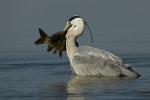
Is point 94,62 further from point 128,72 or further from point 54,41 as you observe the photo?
point 54,41

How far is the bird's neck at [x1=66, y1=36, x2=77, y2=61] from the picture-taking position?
19.4 meters

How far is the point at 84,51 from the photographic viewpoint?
747 inches

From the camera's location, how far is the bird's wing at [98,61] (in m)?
18.2

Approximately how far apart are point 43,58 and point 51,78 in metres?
3.74

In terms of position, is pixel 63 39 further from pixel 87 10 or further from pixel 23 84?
pixel 87 10

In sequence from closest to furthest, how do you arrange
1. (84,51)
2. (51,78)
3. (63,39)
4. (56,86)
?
1. (56,86)
2. (51,78)
3. (84,51)
4. (63,39)

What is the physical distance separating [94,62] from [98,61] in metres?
0.11

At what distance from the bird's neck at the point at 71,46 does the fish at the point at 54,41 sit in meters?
0.25

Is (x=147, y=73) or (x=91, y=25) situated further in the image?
(x=91, y=25)

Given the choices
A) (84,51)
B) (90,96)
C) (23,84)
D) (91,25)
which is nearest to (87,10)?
(91,25)

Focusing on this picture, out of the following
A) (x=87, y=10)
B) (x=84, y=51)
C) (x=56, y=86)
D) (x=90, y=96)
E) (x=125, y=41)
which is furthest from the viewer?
(x=87, y=10)

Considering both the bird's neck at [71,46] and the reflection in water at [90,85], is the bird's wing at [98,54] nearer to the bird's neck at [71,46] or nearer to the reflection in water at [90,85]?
the bird's neck at [71,46]

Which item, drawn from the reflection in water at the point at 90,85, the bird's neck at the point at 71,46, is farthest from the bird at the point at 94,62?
the reflection in water at the point at 90,85

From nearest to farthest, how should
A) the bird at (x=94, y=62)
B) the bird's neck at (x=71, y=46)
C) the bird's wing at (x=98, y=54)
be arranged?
1. the bird at (x=94, y=62)
2. the bird's wing at (x=98, y=54)
3. the bird's neck at (x=71, y=46)
